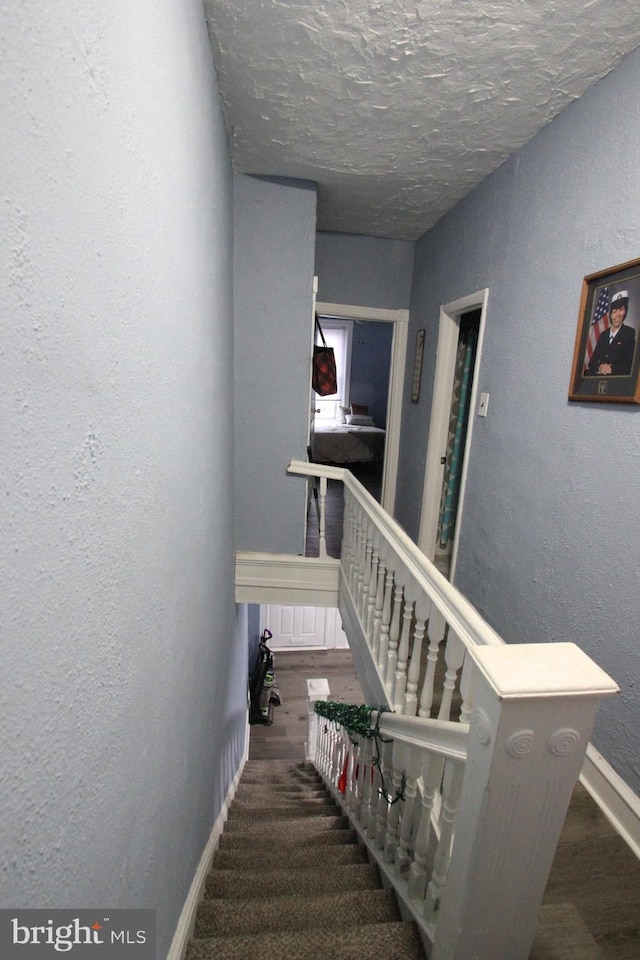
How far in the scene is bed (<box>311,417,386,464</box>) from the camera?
6035 mm

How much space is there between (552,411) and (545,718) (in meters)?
1.33

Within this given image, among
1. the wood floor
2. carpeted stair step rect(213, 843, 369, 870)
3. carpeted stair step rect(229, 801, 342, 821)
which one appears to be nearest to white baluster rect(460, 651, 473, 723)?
the wood floor

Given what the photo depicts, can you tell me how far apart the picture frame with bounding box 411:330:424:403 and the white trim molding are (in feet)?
4.77

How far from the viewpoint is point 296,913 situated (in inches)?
53.5

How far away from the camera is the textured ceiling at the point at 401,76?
4.12ft

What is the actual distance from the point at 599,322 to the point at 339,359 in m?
6.39

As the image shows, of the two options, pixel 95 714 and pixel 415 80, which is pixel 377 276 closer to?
pixel 415 80

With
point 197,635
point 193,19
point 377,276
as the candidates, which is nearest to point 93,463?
point 197,635

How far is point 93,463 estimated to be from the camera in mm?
599

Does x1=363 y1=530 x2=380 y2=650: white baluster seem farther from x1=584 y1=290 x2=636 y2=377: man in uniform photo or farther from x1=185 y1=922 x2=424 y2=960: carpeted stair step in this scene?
x1=584 y1=290 x2=636 y2=377: man in uniform photo

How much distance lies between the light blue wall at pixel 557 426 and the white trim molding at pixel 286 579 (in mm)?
916

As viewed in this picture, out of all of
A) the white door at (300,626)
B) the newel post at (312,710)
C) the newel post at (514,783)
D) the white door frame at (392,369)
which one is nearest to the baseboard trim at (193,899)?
the newel post at (514,783)

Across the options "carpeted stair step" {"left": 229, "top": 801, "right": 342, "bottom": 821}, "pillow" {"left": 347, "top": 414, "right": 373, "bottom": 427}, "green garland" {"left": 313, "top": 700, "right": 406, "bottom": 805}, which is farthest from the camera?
"pillow" {"left": 347, "top": 414, "right": 373, "bottom": 427}

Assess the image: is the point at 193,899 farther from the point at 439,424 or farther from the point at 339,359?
the point at 339,359
